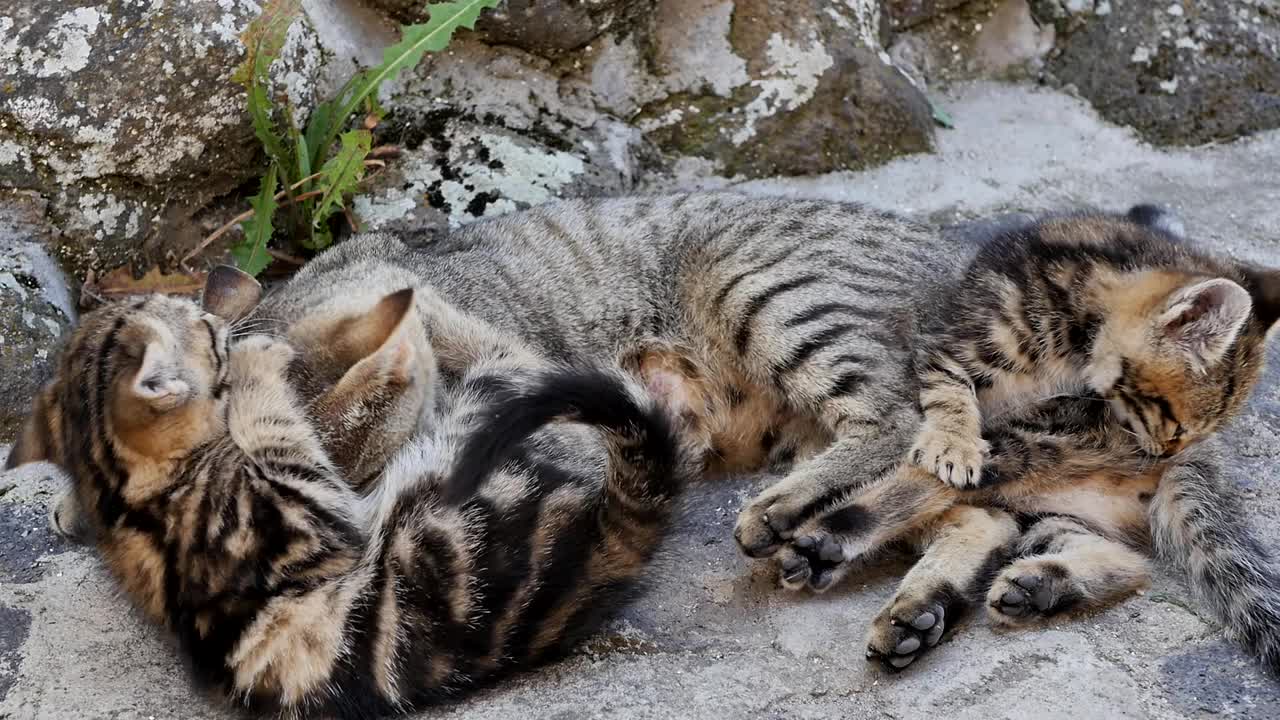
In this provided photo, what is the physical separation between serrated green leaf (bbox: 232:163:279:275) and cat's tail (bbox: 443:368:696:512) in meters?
1.79

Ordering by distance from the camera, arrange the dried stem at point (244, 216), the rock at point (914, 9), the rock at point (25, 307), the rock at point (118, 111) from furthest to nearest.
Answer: the rock at point (914, 9)
the dried stem at point (244, 216)
the rock at point (118, 111)
the rock at point (25, 307)

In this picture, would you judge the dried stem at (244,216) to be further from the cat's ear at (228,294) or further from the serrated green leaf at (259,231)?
the cat's ear at (228,294)

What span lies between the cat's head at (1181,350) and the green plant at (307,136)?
10.0 ft

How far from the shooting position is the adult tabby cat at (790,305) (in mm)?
3809

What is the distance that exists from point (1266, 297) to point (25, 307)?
456 cm

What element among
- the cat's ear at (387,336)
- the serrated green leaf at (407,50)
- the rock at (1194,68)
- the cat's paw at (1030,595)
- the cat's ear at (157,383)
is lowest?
the rock at (1194,68)

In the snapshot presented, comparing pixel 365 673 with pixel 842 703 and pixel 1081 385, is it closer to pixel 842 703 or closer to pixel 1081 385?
pixel 842 703

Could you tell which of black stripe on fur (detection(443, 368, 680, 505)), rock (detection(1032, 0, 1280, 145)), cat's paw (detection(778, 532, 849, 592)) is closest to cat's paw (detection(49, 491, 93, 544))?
black stripe on fur (detection(443, 368, 680, 505))

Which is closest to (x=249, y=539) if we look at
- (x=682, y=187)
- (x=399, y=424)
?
(x=399, y=424)

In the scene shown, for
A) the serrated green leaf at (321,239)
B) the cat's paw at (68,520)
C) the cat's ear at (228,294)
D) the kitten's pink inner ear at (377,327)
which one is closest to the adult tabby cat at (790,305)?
the cat's ear at (228,294)

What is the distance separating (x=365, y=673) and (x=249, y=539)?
50 centimetres

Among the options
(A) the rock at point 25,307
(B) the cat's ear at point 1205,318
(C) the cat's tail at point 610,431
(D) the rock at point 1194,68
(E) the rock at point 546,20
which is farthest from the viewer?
(D) the rock at point 1194,68

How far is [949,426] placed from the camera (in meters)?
3.91

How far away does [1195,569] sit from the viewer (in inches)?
138
